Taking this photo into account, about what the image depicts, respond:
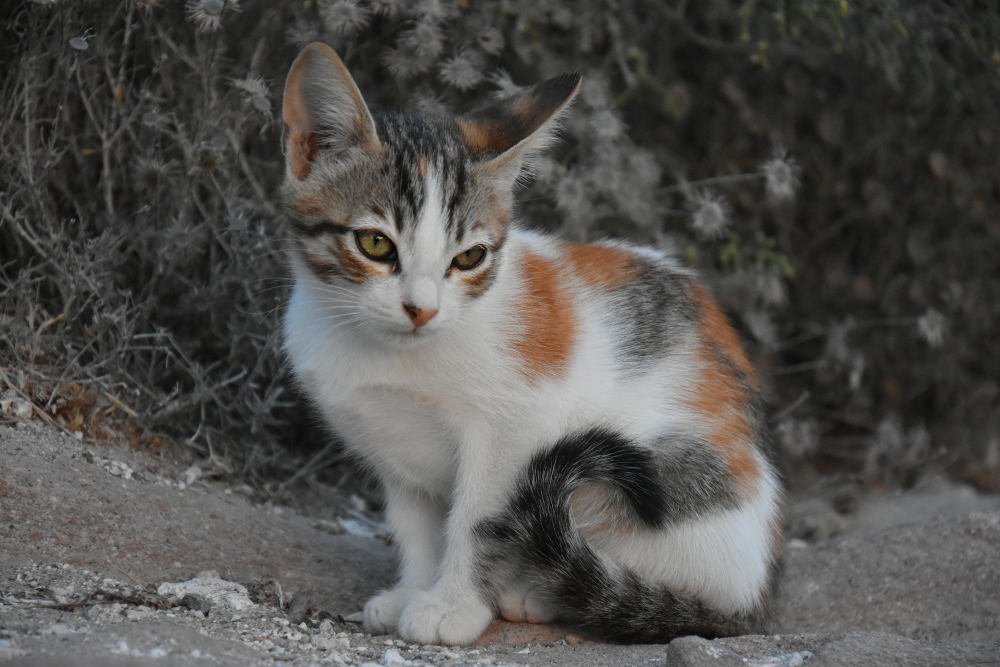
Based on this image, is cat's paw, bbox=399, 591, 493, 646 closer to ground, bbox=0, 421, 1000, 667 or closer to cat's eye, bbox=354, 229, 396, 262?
ground, bbox=0, 421, 1000, 667

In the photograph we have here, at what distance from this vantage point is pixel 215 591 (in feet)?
7.89

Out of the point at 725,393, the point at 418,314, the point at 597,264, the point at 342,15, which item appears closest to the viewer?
the point at 418,314

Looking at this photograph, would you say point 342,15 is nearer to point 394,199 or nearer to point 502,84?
point 502,84

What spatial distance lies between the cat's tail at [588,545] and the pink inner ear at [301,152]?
3.19 ft

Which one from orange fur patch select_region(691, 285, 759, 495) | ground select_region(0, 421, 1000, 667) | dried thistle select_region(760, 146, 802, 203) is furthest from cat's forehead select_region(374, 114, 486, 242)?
dried thistle select_region(760, 146, 802, 203)

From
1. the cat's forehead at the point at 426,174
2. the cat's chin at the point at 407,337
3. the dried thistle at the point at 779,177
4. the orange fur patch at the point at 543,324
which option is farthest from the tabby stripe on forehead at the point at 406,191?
the dried thistle at the point at 779,177

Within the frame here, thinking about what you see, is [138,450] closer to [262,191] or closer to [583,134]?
[262,191]

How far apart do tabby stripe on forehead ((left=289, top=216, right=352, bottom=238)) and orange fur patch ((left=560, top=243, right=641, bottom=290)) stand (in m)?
0.73

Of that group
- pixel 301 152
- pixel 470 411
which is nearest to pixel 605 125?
pixel 301 152

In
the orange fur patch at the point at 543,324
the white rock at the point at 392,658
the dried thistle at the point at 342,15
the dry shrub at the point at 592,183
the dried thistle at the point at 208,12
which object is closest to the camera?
the white rock at the point at 392,658

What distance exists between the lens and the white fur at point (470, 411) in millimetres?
2324

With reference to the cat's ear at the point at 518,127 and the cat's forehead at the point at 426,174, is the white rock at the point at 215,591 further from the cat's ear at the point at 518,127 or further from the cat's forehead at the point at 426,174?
the cat's ear at the point at 518,127

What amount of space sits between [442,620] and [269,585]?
0.53 m

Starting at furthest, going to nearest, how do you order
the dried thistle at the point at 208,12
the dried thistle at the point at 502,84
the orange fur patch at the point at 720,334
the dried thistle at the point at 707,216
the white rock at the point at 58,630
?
the dried thistle at the point at 707,216 → the dried thistle at the point at 502,84 → the dried thistle at the point at 208,12 → the orange fur patch at the point at 720,334 → the white rock at the point at 58,630
